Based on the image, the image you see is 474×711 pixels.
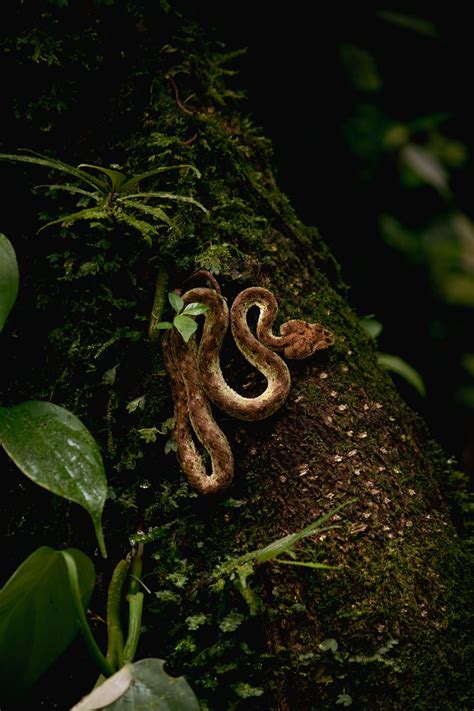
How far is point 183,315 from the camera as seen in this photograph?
150 centimetres

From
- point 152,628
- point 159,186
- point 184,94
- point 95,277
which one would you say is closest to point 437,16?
point 184,94

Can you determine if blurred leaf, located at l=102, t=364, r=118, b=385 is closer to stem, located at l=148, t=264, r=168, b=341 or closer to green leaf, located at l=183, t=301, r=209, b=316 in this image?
stem, located at l=148, t=264, r=168, b=341

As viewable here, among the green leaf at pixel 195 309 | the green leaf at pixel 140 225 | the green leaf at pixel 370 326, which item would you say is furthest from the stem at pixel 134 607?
the green leaf at pixel 370 326

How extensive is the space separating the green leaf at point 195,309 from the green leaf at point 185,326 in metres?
0.02

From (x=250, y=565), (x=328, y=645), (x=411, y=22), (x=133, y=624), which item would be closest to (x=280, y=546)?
(x=250, y=565)

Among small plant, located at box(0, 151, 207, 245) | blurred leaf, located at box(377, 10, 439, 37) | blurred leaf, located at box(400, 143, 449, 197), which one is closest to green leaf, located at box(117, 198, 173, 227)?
small plant, located at box(0, 151, 207, 245)

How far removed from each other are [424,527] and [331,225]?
178 centimetres

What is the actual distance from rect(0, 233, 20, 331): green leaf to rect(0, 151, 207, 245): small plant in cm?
25

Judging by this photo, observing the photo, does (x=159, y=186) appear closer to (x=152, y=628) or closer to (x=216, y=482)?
(x=216, y=482)

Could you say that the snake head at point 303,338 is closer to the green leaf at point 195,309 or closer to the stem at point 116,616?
the green leaf at point 195,309

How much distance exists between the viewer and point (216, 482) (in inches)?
57.9

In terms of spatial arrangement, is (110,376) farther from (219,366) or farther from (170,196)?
(170,196)

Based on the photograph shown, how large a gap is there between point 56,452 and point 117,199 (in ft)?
2.52

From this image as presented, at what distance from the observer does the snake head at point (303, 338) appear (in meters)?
1.62
